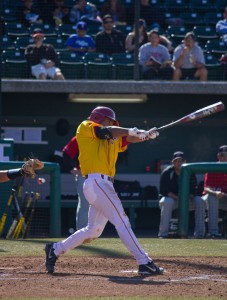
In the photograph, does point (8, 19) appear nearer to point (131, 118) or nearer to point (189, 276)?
point (131, 118)

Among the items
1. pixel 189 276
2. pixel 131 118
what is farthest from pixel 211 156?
pixel 189 276

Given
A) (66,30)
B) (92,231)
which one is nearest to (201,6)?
(66,30)

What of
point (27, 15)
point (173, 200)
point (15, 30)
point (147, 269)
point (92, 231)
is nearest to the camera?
point (147, 269)

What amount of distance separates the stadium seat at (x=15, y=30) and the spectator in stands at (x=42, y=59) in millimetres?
866

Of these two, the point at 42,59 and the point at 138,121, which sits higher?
the point at 42,59

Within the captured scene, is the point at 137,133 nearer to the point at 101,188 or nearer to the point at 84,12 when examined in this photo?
the point at 101,188

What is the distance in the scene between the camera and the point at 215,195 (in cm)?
1180

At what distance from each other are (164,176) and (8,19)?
484cm

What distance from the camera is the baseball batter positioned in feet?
23.4

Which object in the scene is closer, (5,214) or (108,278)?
(108,278)

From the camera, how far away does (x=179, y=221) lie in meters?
11.6

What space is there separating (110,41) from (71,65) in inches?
36.7

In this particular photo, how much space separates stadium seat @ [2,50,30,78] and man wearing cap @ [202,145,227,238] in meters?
3.97

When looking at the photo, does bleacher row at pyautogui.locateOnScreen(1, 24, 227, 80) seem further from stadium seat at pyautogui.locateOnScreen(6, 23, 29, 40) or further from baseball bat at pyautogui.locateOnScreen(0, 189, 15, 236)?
baseball bat at pyautogui.locateOnScreen(0, 189, 15, 236)
